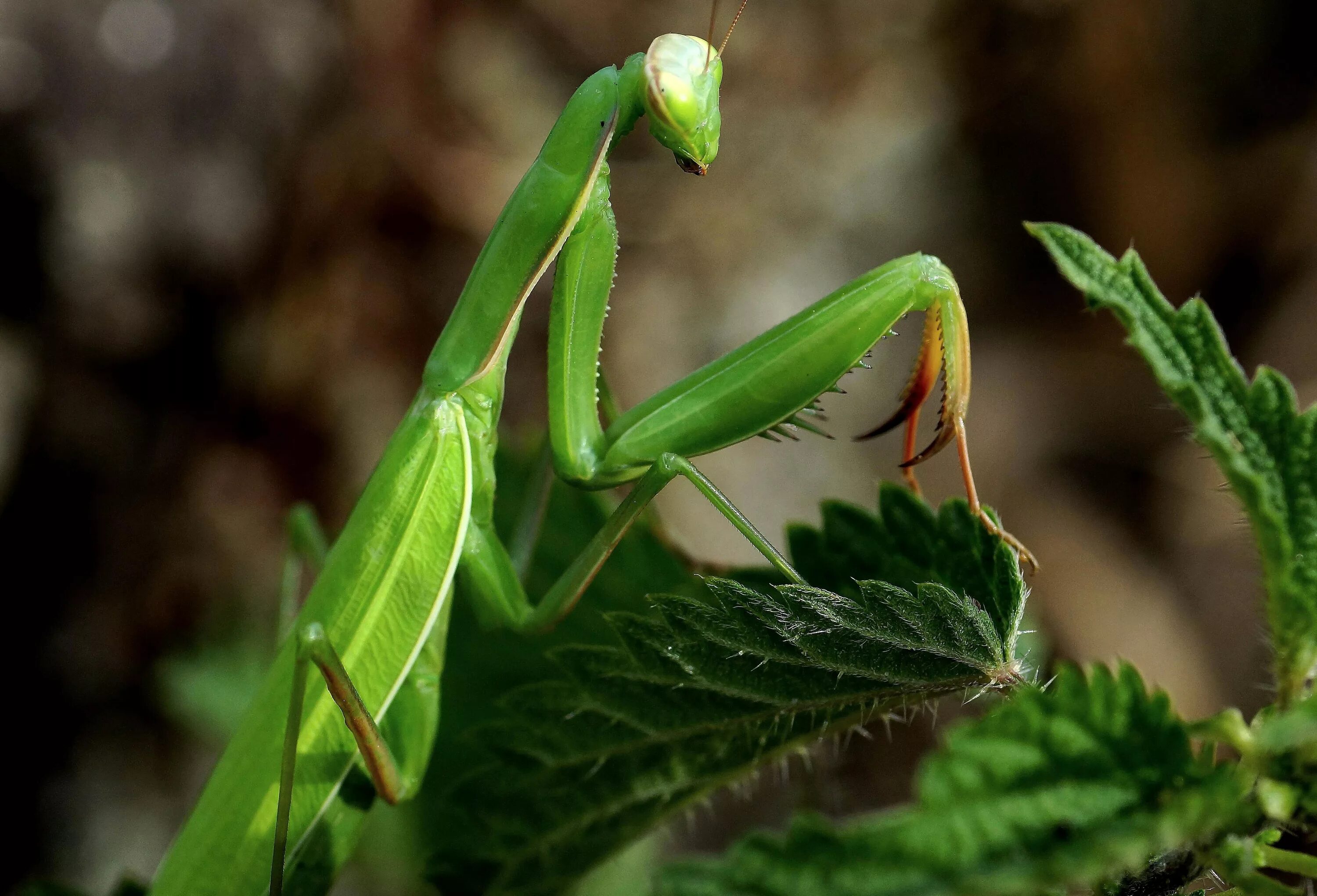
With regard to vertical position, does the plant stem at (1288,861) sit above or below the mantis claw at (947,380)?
below

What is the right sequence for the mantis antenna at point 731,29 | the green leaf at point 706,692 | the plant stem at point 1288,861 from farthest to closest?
the mantis antenna at point 731,29
the green leaf at point 706,692
the plant stem at point 1288,861

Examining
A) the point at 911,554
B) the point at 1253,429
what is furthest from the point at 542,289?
the point at 1253,429

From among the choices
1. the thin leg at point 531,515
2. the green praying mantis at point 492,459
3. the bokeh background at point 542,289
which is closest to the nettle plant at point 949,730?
the green praying mantis at point 492,459

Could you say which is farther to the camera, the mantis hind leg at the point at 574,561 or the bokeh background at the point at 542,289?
the bokeh background at the point at 542,289

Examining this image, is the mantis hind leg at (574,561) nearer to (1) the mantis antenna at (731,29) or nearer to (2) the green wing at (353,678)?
(2) the green wing at (353,678)

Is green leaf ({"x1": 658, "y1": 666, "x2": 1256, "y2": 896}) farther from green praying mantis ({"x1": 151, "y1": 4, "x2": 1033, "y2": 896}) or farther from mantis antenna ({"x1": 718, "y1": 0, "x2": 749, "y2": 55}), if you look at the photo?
mantis antenna ({"x1": 718, "y1": 0, "x2": 749, "y2": 55})
